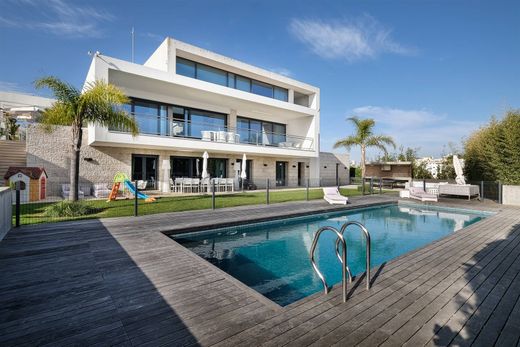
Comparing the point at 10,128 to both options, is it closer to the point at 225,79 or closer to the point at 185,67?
the point at 185,67

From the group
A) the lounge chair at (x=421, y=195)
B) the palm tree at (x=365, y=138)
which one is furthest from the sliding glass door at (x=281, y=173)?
the lounge chair at (x=421, y=195)

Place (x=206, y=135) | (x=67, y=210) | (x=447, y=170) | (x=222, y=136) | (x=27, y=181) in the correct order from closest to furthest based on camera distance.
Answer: (x=67, y=210) < (x=27, y=181) < (x=206, y=135) < (x=222, y=136) < (x=447, y=170)

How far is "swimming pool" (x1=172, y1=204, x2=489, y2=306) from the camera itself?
4.93 meters

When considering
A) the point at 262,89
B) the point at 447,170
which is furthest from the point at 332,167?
the point at 262,89

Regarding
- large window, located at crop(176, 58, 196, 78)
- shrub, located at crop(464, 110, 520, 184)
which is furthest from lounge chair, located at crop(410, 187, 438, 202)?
large window, located at crop(176, 58, 196, 78)

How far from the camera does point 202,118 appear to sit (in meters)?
18.7

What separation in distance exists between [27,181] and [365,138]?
2220 cm

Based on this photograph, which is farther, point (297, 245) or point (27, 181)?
point (27, 181)

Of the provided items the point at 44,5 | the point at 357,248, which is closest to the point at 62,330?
the point at 357,248

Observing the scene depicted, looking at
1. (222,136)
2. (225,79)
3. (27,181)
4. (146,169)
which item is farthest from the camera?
(225,79)

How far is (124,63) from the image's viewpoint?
13.3 m

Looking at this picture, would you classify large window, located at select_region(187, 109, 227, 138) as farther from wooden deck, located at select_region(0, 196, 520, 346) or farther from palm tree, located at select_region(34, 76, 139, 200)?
wooden deck, located at select_region(0, 196, 520, 346)

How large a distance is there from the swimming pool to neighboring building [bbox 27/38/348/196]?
9214 mm

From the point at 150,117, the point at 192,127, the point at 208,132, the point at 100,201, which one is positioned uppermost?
the point at 150,117
